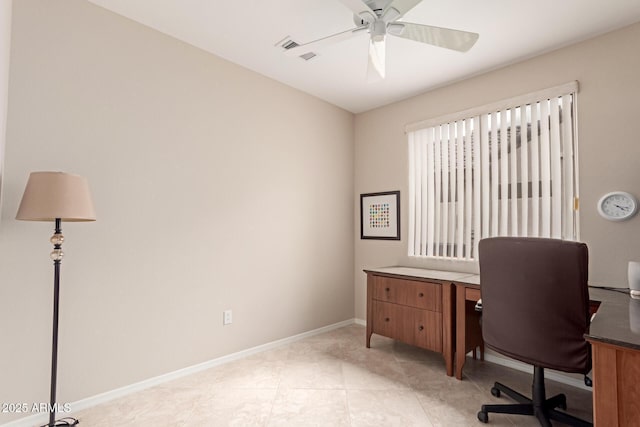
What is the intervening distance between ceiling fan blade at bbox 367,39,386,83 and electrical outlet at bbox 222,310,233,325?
2197mm

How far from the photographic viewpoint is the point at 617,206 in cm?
216

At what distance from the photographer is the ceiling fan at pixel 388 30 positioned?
68.3 inches

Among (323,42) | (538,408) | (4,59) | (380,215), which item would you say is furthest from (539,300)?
(4,59)

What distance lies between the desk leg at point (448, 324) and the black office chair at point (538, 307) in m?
0.57

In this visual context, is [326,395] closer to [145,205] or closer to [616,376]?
[616,376]

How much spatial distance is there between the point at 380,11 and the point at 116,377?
9.29ft

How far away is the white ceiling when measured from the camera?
2033 millimetres

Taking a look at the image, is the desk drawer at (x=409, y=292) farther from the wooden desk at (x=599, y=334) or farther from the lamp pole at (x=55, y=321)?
the lamp pole at (x=55, y=321)

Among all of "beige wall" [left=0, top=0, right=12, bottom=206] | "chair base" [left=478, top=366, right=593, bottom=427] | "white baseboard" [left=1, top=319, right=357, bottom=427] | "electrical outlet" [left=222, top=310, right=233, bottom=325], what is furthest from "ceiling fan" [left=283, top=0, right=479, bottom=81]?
"white baseboard" [left=1, top=319, right=357, bottom=427]

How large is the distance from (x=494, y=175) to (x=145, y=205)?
2807 mm

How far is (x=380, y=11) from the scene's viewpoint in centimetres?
182

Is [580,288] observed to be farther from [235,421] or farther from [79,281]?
[79,281]

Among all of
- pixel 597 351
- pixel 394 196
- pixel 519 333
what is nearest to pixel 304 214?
pixel 394 196

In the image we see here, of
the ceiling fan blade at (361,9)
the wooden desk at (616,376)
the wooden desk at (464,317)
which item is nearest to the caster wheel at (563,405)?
the wooden desk at (464,317)
